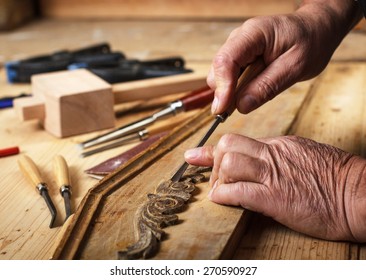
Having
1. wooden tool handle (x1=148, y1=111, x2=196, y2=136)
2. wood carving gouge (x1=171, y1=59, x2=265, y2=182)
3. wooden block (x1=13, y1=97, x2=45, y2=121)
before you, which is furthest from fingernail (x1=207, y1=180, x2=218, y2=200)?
wooden block (x1=13, y1=97, x2=45, y2=121)

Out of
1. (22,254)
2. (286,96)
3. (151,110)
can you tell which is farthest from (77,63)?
(22,254)

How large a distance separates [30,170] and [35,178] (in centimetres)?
5

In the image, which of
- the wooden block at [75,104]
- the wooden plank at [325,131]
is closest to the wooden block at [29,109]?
the wooden block at [75,104]

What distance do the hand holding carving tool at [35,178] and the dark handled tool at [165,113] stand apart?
0.69 ft

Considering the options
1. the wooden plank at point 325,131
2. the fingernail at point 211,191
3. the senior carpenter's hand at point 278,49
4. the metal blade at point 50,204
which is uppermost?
the senior carpenter's hand at point 278,49

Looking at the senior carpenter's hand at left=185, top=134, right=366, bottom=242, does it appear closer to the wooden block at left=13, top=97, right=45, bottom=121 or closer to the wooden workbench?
the wooden workbench

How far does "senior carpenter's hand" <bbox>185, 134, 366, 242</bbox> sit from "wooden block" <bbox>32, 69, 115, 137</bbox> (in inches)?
27.7

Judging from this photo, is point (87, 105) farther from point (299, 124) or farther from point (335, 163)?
point (335, 163)

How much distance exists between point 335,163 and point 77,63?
53.1 inches

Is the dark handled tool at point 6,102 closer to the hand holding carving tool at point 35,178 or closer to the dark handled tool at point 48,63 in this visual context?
the dark handled tool at point 48,63

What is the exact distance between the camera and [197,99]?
205cm

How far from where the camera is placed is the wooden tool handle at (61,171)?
1.57 m

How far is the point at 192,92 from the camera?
6.85ft

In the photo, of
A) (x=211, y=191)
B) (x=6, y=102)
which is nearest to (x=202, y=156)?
(x=211, y=191)
